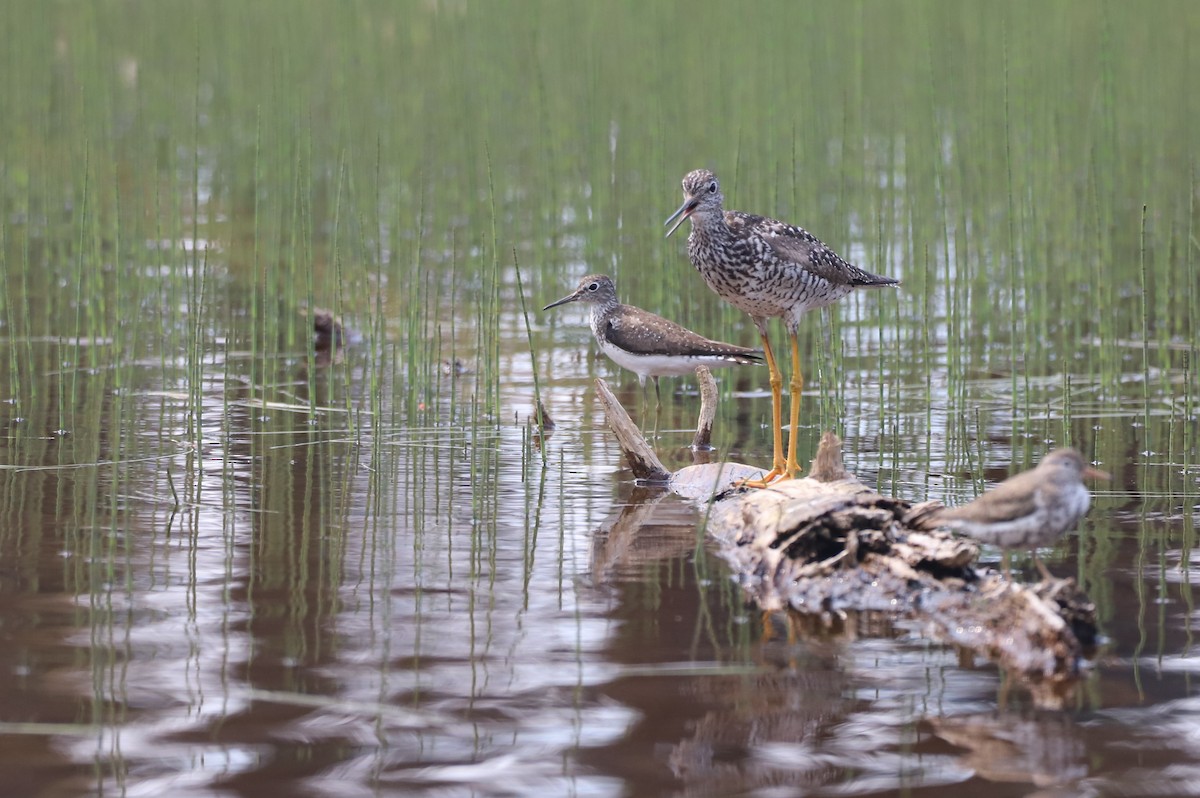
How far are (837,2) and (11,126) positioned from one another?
11.3 metres

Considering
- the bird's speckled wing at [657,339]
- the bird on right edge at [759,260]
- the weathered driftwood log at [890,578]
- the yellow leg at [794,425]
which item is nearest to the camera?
the weathered driftwood log at [890,578]

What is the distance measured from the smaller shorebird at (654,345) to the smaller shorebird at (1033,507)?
10.3 ft

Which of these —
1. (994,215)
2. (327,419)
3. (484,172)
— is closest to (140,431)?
(327,419)

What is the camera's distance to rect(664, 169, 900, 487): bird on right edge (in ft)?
25.7

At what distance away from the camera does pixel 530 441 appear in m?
8.11

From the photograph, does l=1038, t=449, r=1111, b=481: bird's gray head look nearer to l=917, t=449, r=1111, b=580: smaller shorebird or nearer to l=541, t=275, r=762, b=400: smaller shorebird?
l=917, t=449, r=1111, b=580: smaller shorebird

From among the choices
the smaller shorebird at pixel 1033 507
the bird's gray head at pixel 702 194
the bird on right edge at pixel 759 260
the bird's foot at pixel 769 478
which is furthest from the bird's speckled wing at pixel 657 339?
the smaller shorebird at pixel 1033 507

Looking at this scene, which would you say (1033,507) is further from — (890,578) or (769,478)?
(769,478)

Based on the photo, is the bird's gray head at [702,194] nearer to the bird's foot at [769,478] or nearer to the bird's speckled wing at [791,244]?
the bird's speckled wing at [791,244]

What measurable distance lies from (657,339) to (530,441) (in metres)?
1.00

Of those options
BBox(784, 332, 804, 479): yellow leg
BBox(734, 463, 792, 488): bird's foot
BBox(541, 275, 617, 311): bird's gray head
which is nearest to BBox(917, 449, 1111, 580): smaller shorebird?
BBox(734, 463, 792, 488): bird's foot

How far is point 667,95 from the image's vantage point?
50.0 feet

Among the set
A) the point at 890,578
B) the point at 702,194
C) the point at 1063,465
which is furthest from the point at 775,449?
the point at 1063,465

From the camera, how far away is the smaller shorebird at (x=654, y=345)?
8516 mm
